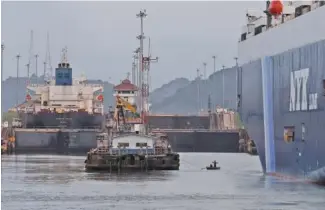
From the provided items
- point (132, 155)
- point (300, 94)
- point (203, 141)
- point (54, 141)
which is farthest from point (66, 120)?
point (300, 94)

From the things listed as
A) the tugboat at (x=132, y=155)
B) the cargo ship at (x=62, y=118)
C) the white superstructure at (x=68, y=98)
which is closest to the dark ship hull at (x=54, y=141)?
the cargo ship at (x=62, y=118)

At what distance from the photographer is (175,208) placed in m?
28.5

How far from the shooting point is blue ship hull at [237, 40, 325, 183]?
115 feet

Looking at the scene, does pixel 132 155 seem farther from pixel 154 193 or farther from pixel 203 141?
pixel 203 141

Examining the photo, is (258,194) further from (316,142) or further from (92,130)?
(92,130)

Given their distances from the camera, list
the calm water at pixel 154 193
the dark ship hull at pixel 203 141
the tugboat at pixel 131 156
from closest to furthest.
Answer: the calm water at pixel 154 193, the tugboat at pixel 131 156, the dark ship hull at pixel 203 141

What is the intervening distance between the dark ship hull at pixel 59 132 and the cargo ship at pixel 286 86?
184 feet

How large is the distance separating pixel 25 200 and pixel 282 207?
854cm

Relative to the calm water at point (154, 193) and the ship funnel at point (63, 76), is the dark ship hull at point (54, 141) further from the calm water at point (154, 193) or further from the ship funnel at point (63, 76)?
the calm water at point (154, 193)

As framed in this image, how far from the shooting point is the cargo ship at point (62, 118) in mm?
103875

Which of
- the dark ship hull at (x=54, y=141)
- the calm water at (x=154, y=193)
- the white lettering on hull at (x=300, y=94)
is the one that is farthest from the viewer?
the dark ship hull at (x=54, y=141)

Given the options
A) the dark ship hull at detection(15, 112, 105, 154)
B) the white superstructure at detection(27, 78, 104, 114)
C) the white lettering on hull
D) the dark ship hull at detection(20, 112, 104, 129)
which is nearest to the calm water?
the white lettering on hull

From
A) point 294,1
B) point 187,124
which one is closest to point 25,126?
point 187,124

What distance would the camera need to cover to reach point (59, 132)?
104 metres
